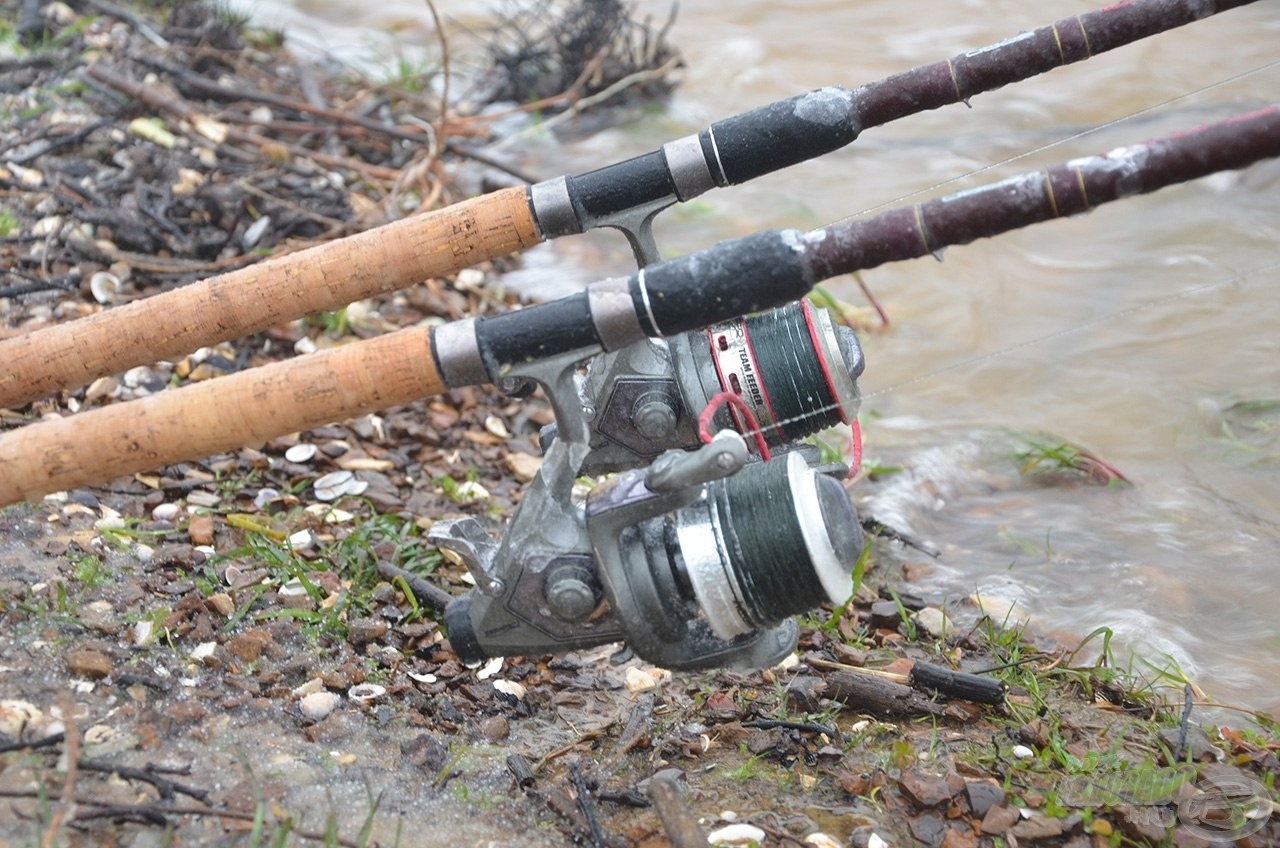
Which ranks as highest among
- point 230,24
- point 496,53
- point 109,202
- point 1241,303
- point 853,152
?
point 230,24

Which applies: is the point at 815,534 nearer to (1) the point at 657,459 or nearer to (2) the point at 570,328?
(1) the point at 657,459

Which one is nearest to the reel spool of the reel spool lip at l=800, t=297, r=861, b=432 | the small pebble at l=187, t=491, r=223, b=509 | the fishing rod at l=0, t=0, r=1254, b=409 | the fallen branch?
the reel spool lip at l=800, t=297, r=861, b=432

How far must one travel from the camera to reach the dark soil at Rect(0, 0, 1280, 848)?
8.38 ft

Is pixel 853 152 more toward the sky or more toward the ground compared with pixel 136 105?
more toward the ground

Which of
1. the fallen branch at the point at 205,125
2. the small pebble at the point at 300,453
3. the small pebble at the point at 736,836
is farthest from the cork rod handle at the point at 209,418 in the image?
the fallen branch at the point at 205,125

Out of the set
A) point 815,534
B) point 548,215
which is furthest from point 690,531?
point 548,215

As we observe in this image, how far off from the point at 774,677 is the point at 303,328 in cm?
244

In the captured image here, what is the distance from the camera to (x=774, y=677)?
3.28 meters

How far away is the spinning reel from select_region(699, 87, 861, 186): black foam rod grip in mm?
350

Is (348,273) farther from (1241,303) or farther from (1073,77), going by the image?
(1073,77)

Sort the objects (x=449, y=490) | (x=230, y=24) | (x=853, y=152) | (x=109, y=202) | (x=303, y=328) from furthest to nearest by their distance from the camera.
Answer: (x=853, y=152) < (x=230, y=24) < (x=109, y=202) < (x=303, y=328) < (x=449, y=490)

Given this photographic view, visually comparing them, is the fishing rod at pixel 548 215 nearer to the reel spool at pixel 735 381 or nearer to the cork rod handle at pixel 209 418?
the reel spool at pixel 735 381

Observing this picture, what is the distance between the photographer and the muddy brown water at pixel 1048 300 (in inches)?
161

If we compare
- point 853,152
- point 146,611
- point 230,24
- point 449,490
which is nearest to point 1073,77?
point 853,152
